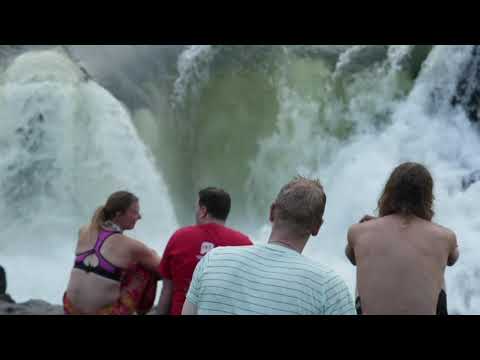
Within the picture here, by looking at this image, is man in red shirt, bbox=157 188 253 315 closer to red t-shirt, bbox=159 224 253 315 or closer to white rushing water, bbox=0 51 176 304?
red t-shirt, bbox=159 224 253 315

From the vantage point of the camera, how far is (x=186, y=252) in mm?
3193

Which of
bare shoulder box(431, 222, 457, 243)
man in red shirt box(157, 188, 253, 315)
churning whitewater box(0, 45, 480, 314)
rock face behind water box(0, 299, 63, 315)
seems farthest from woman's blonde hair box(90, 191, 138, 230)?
churning whitewater box(0, 45, 480, 314)

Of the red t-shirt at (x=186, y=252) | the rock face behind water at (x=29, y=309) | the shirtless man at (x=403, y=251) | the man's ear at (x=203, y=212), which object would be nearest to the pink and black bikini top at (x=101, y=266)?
the red t-shirt at (x=186, y=252)

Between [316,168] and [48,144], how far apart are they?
5.02 m

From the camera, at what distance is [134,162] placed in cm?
1183

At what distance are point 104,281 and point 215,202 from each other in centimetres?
74

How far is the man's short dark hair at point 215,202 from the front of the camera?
331 cm

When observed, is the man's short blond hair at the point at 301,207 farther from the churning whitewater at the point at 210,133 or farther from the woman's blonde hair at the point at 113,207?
the churning whitewater at the point at 210,133

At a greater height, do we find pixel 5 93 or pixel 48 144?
pixel 5 93

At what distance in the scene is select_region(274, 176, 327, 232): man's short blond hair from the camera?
209 centimetres

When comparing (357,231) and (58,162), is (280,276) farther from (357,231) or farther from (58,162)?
(58,162)
